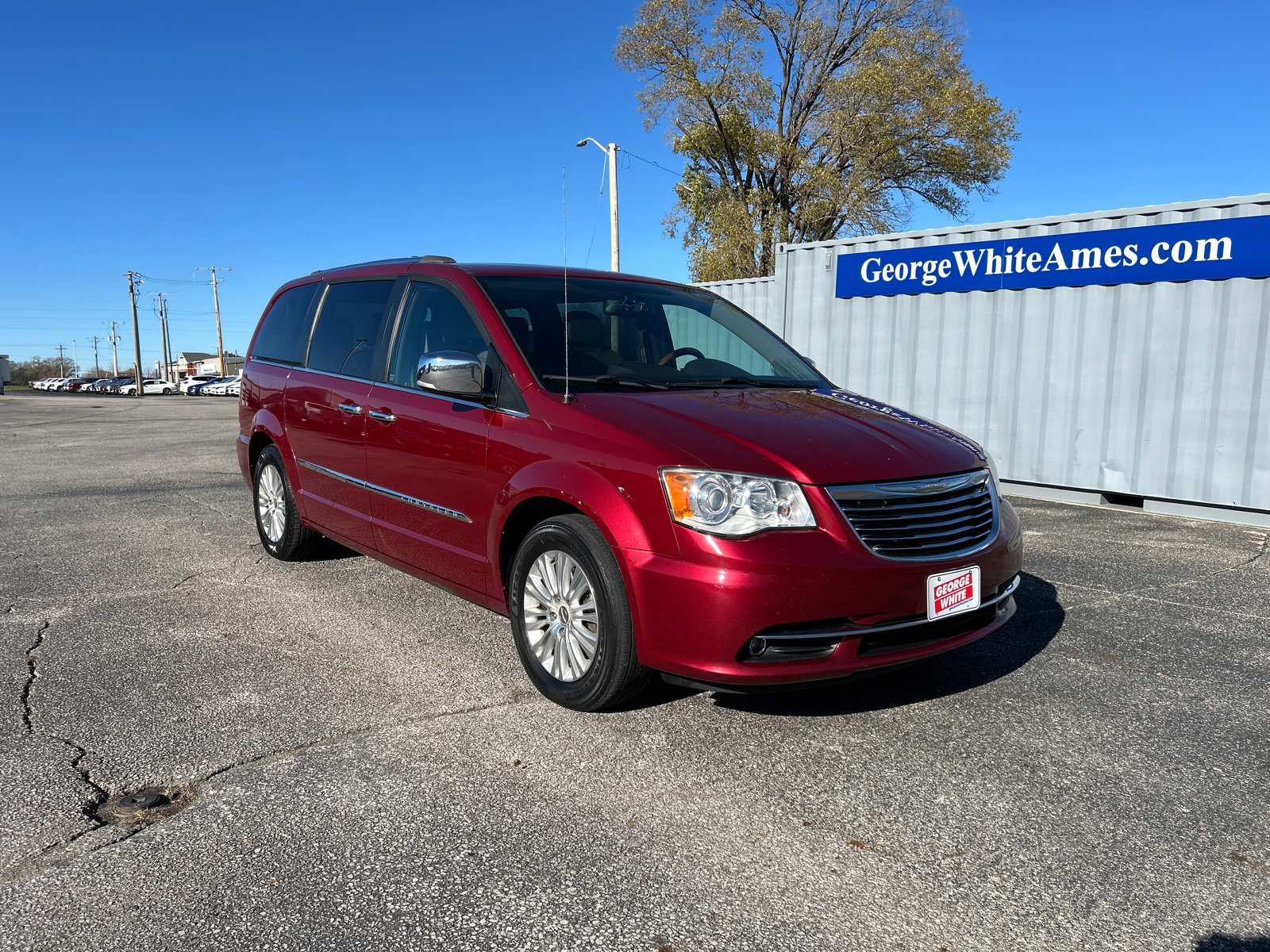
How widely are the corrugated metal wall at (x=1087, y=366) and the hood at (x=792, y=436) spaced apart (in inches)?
230

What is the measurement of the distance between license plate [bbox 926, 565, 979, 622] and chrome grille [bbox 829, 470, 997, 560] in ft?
0.25

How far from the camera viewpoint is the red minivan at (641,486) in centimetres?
301

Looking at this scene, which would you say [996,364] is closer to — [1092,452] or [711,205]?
[1092,452]

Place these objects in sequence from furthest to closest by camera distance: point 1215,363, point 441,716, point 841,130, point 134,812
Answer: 1. point 841,130
2. point 1215,363
3. point 441,716
4. point 134,812

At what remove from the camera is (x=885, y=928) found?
2.22m

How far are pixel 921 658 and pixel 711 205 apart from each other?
99.3 ft

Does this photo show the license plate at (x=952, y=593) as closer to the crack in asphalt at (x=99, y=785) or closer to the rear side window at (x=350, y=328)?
the crack in asphalt at (x=99, y=785)

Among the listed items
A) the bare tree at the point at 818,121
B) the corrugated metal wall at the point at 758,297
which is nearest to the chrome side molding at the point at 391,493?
the corrugated metal wall at the point at 758,297

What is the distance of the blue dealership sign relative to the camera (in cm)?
798

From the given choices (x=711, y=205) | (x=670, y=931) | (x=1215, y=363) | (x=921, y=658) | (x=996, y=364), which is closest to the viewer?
(x=670, y=931)

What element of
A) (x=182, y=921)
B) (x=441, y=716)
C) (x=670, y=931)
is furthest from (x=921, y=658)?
(x=182, y=921)

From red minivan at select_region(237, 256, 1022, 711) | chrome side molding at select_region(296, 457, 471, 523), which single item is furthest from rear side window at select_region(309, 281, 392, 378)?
chrome side molding at select_region(296, 457, 471, 523)

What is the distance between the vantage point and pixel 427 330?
14.5 ft

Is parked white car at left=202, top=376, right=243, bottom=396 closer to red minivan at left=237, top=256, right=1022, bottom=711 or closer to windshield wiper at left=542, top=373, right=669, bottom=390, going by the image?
red minivan at left=237, top=256, right=1022, bottom=711
